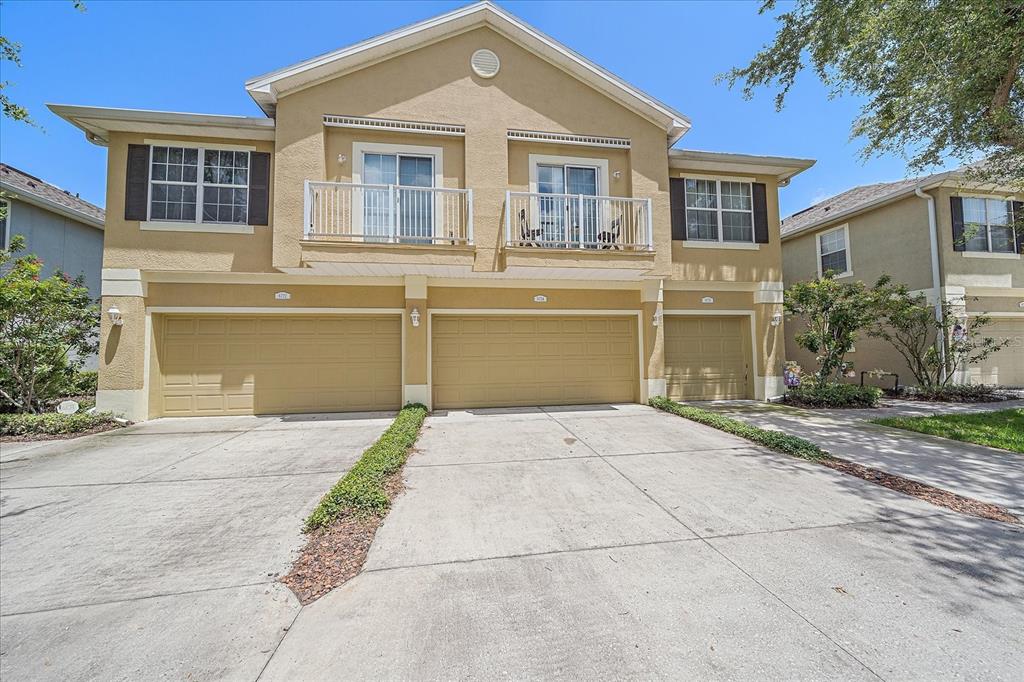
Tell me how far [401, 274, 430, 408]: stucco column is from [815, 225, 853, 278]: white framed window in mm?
13296

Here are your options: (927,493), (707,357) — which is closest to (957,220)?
(707,357)

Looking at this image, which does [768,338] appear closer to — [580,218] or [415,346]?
[580,218]

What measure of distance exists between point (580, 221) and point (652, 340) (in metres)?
3.57

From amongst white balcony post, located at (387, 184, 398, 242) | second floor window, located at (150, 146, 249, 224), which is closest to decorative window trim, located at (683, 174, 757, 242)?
white balcony post, located at (387, 184, 398, 242)

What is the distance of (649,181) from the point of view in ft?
30.2

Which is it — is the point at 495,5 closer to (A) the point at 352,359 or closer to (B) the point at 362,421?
(A) the point at 352,359

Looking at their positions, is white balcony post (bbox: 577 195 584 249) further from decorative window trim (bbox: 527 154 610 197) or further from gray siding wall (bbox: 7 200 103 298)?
gray siding wall (bbox: 7 200 103 298)

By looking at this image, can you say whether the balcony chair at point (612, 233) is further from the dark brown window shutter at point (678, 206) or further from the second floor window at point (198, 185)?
the second floor window at point (198, 185)

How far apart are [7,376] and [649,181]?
13713 mm

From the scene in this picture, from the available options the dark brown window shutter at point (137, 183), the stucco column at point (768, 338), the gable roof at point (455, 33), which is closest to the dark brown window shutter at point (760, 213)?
the stucco column at point (768, 338)

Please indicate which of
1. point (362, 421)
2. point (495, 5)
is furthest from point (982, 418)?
point (495, 5)

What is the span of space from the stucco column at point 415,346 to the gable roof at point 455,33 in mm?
4459

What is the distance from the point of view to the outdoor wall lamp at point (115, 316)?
324 inches

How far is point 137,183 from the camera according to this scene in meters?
8.27
